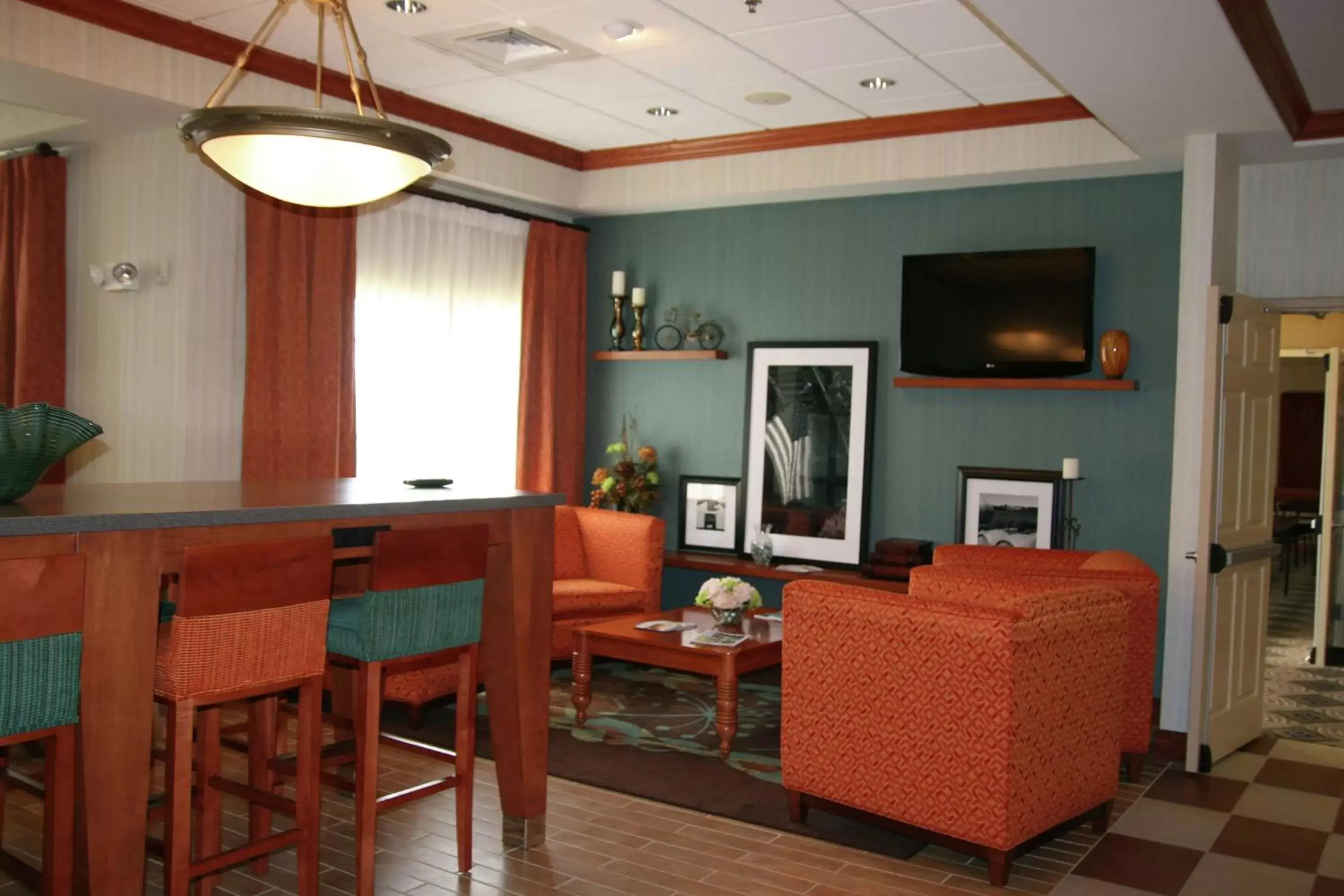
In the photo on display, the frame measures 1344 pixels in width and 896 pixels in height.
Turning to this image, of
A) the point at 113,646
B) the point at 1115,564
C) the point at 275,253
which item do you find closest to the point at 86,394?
the point at 275,253

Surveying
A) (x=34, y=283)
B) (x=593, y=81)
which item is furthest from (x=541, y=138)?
(x=34, y=283)

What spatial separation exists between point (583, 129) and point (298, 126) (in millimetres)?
3422

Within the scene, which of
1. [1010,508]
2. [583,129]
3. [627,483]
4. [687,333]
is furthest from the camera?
[687,333]

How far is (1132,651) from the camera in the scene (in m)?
4.64

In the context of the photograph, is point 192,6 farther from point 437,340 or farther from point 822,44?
point 822,44

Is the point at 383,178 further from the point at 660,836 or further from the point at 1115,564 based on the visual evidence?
the point at 1115,564

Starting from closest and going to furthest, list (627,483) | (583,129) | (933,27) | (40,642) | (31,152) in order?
(40,642) < (933,27) < (31,152) < (583,129) < (627,483)

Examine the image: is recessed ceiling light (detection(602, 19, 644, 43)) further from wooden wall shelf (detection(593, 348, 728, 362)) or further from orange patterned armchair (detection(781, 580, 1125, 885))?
wooden wall shelf (detection(593, 348, 728, 362))

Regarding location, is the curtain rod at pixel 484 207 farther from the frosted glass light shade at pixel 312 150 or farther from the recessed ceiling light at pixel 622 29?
the frosted glass light shade at pixel 312 150

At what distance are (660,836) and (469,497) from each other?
139 cm

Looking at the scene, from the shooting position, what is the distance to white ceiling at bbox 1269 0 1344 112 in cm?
407

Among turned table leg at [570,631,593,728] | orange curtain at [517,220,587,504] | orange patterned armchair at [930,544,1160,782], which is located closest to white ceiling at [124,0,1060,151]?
orange curtain at [517,220,587,504]

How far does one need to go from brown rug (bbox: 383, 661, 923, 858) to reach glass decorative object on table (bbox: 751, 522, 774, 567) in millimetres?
673

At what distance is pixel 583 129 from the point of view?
6.57 metres
